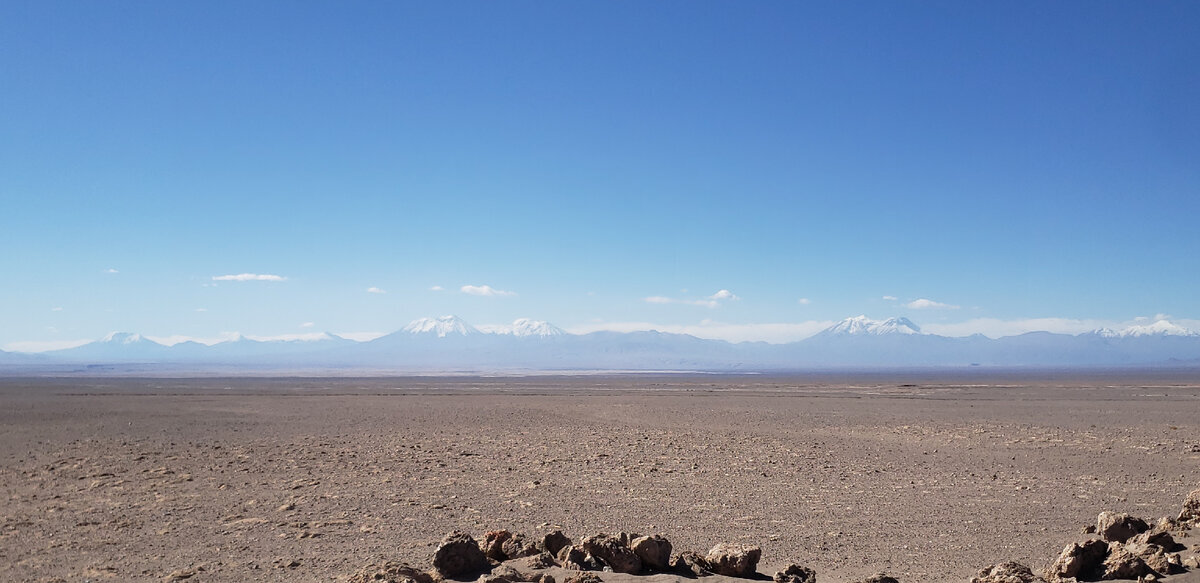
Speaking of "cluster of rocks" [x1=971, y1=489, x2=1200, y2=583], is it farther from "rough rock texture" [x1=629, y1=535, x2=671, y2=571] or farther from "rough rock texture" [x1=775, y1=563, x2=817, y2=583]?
"rough rock texture" [x1=629, y1=535, x2=671, y2=571]

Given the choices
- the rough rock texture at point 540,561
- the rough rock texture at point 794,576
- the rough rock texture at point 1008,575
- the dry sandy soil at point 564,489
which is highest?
the rough rock texture at point 1008,575

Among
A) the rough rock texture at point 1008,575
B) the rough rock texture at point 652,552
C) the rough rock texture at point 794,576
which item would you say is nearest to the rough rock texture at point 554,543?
the rough rock texture at point 652,552

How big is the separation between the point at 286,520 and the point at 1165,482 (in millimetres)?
14398

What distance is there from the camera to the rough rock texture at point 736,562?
7.12 metres

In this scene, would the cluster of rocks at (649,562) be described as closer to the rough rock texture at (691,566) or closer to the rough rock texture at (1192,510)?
the rough rock texture at (691,566)

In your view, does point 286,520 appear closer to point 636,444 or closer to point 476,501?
point 476,501

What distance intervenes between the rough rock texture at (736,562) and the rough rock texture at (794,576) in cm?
25

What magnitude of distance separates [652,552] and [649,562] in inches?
4.3

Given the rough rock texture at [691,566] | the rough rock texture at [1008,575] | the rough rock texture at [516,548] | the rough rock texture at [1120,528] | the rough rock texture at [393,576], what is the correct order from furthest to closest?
the rough rock texture at [1120,528] < the rough rock texture at [516,548] < the rough rock texture at [691,566] < the rough rock texture at [393,576] < the rough rock texture at [1008,575]

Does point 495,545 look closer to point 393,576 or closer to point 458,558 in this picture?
point 458,558

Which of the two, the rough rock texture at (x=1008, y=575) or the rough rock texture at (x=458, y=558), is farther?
the rough rock texture at (x=458, y=558)

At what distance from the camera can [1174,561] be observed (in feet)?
23.3

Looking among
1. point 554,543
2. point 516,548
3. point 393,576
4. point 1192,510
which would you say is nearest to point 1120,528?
point 1192,510

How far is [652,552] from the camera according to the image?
7047 millimetres
